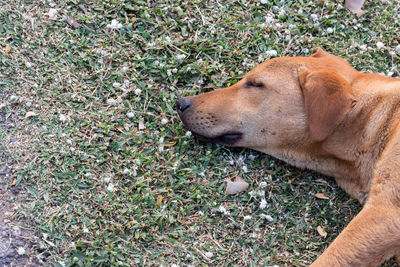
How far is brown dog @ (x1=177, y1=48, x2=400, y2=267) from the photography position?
400 cm

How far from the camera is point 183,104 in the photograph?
478 centimetres

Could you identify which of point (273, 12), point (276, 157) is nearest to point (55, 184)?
point (276, 157)

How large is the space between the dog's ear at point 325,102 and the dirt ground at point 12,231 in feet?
8.76

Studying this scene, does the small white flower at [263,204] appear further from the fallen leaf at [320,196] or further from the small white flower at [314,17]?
the small white flower at [314,17]

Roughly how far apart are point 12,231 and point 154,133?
1.64 metres

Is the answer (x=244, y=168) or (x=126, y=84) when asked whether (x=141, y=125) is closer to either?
(x=126, y=84)

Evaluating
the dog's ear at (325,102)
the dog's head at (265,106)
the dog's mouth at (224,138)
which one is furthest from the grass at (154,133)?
the dog's ear at (325,102)

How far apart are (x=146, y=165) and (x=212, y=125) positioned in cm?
76

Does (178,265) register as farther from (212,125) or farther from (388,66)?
(388,66)

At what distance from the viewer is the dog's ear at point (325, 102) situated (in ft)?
14.0

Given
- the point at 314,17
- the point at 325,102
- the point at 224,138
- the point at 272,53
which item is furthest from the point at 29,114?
the point at 314,17

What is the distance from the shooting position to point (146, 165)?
15.6 ft

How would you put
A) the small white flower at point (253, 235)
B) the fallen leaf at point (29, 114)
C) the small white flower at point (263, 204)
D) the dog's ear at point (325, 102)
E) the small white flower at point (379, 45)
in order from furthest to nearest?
the small white flower at point (379, 45) < the fallen leaf at point (29, 114) < the small white flower at point (263, 204) < the small white flower at point (253, 235) < the dog's ear at point (325, 102)

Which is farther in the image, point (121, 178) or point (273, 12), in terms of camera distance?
point (273, 12)
